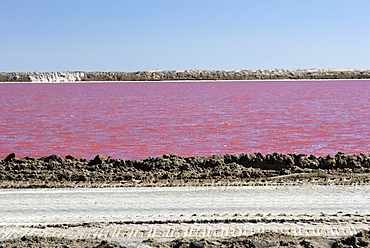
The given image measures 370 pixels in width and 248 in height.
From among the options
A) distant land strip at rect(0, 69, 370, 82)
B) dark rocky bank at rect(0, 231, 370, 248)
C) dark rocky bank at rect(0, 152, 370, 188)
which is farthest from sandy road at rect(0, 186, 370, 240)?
distant land strip at rect(0, 69, 370, 82)

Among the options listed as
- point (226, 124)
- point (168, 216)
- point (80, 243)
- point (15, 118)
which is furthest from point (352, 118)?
point (80, 243)

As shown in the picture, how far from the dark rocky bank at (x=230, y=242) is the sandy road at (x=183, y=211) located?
0.35 metres

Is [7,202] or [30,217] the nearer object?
[30,217]

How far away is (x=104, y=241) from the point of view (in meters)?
6.72

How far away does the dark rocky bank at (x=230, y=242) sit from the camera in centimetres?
659

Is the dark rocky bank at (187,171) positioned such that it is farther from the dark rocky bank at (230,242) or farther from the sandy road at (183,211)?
the dark rocky bank at (230,242)

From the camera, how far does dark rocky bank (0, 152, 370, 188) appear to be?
10750 mm

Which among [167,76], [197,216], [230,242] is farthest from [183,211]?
[167,76]

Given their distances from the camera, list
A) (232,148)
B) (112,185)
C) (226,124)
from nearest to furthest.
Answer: (112,185)
(232,148)
(226,124)

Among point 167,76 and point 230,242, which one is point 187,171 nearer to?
point 230,242

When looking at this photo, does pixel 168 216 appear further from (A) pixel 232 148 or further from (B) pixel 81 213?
(A) pixel 232 148

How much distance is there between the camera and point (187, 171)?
11820 millimetres

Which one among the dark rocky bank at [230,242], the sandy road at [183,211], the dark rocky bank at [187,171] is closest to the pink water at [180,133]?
the dark rocky bank at [187,171]

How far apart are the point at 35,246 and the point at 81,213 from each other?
5.93ft
